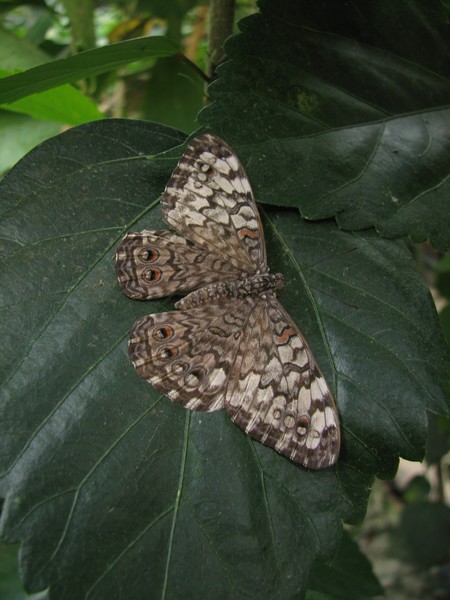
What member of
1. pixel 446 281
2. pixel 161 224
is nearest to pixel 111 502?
pixel 161 224

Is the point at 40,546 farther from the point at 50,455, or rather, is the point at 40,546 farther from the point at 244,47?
the point at 244,47

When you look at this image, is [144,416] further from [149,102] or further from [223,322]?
[149,102]

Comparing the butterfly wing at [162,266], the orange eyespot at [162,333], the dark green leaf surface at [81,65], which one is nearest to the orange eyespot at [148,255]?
the butterfly wing at [162,266]

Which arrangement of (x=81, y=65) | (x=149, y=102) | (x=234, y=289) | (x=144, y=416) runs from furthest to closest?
(x=149, y=102), (x=234, y=289), (x=81, y=65), (x=144, y=416)

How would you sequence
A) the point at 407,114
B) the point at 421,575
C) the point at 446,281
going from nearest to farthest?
the point at 407,114, the point at 446,281, the point at 421,575

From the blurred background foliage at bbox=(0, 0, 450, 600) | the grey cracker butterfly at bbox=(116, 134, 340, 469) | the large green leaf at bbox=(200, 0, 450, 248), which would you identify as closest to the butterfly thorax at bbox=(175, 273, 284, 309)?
the grey cracker butterfly at bbox=(116, 134, 340, 469)

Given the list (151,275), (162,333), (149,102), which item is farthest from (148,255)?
(149,102)

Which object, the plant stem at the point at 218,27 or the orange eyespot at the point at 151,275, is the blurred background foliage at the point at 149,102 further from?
the orange eyespot at the point at 151,275
